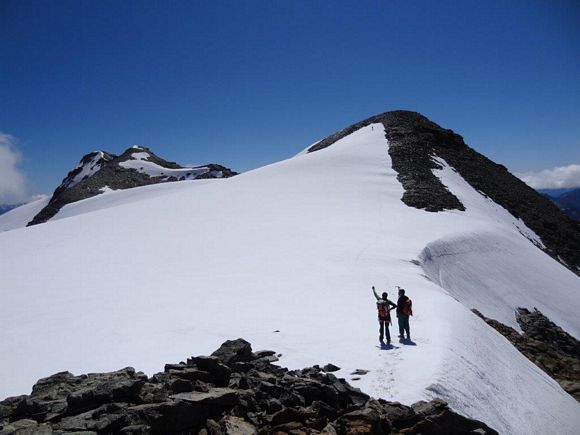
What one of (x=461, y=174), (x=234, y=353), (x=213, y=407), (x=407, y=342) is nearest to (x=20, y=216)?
(x=461, y=174)

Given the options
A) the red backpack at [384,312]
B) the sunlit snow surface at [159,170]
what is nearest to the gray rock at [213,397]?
the red backpack at [384,312]

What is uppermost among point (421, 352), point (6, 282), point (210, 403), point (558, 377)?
point (6, 282)

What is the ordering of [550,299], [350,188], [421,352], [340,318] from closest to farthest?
[421,352] → [340,318] → [550,299] → [350,188]

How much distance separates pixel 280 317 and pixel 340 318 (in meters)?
2.41

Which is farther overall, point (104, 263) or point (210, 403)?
point (104, 263)

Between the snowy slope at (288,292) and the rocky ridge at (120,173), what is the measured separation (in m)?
71.4

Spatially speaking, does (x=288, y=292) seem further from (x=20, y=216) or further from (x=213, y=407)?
(x=20, y=216)

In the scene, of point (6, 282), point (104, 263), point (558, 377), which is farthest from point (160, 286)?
point (558, 377)

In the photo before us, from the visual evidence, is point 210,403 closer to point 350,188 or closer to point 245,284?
point 245,284

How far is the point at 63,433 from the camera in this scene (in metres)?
7.09

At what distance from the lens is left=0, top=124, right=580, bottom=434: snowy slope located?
42.3 ft

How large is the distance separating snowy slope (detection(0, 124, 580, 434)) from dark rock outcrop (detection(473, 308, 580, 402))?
1.47 m

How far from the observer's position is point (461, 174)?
Result: 5525 centimetres

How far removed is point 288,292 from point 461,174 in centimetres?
4338
